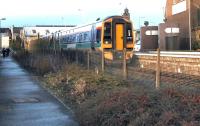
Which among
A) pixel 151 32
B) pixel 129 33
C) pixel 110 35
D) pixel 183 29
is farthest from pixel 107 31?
pixel 151 32

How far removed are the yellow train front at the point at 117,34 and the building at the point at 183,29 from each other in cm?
2885

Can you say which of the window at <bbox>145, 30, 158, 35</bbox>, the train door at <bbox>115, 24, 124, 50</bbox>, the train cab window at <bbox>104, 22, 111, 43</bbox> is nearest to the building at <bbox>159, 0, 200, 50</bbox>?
the window at <bbox>145, 30, 158, 35</bbox>

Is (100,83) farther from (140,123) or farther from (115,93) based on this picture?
(140,123)

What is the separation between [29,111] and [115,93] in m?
3.64

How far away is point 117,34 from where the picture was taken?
34156 mm

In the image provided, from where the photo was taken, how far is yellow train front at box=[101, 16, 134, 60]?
3303 centimetres

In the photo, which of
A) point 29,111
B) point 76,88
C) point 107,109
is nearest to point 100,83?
point 76,88

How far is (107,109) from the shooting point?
32.7 feet

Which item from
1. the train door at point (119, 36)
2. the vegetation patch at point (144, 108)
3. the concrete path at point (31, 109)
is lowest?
the concrete path at point (31, 109)

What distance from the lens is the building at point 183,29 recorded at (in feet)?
222

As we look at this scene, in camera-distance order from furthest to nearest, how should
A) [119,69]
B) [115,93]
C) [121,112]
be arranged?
[119,69], [115,93], [121,112]

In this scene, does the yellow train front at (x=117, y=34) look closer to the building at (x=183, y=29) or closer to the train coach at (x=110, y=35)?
the train coach at (x=110, y=35)

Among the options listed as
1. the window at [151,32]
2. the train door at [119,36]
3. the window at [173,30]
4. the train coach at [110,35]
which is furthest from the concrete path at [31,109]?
the window at [151,32]

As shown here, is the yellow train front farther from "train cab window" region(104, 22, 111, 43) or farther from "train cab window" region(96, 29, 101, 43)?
"train cab window" region(96, 29, 101, 43)
